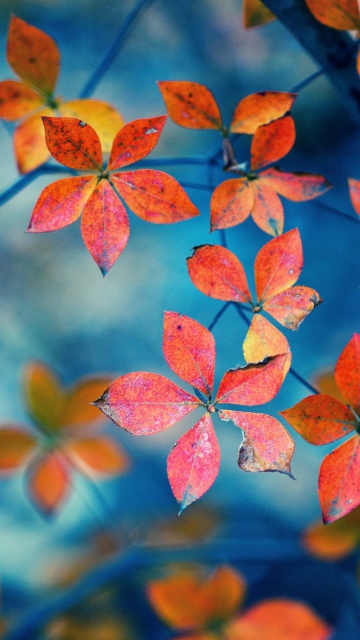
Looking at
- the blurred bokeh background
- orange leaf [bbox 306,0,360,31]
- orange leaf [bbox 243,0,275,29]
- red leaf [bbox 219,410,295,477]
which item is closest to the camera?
red leaf [bbox 219,410,295,477]

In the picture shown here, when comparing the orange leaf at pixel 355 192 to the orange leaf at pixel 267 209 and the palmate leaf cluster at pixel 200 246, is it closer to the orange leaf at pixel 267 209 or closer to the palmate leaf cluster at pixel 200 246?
the palmate leaf cluster at pixel 200 246

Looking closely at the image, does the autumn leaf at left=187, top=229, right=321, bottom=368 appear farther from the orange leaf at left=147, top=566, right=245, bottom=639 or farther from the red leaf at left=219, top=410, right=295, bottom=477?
the orange leaf at left=147, top=566, right=245, bottom=639

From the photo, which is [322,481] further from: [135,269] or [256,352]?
[135,269]

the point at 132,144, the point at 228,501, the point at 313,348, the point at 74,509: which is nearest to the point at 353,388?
the point at 132,144

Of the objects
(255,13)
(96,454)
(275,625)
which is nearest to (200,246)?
(255,13)

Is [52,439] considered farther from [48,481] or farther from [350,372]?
[350,372]

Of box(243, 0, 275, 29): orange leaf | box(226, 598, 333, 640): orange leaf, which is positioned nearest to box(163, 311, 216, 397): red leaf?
box(243, 0, 275, 29): orange leaf
